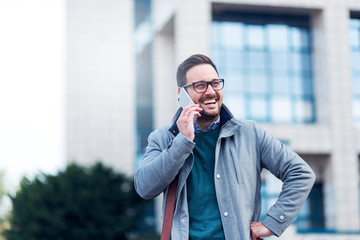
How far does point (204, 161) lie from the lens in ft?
10.2

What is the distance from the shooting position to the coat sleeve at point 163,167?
9.57ft

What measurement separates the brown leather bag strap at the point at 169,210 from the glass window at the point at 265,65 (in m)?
28.5

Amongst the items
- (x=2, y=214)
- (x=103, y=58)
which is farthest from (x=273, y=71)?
(x=2, y=214)

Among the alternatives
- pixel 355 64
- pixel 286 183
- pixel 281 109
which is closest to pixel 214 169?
pixel 286 183

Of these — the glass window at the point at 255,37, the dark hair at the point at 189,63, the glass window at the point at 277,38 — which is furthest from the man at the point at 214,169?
the glass window at the point at 277,38

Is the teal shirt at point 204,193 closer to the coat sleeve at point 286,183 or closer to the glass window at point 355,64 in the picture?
the coat sleeve at point 286,183

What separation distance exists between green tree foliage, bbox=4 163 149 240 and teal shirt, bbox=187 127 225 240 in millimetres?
30533

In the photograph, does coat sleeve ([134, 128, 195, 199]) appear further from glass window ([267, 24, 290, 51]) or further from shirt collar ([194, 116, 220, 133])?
glass window ([267, 24, 290, 51])

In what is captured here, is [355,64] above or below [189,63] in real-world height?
above

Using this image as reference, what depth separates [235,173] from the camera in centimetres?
307

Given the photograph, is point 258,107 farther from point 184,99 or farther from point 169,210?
point 169,210

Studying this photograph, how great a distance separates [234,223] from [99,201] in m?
31.5

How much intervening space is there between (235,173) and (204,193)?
19 centimetres

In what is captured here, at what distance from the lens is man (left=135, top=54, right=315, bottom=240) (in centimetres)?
296
